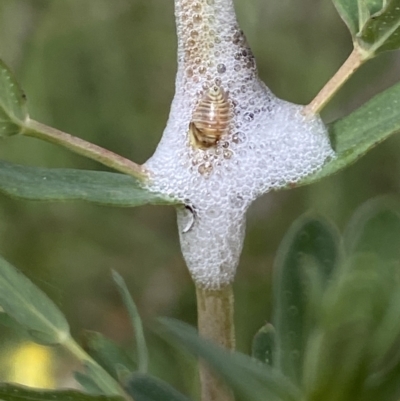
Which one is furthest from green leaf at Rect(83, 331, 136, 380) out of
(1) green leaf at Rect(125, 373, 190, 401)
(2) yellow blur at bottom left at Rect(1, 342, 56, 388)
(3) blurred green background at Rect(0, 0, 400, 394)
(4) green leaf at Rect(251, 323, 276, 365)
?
(3) blurred green background at Rect(0, 0, 400, 394)

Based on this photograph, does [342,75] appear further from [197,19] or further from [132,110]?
[132,110]

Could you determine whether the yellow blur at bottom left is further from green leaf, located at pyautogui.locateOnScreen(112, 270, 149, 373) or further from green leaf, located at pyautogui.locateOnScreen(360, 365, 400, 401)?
green leaf, located at pyautogui.locateOnScreen(360, 365, 400, 401)

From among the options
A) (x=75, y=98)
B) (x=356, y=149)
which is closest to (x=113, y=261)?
(x=75, y=98)

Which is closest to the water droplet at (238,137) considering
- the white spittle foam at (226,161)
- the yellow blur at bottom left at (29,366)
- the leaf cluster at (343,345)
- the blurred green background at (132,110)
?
the white spittle foam at (226,161)

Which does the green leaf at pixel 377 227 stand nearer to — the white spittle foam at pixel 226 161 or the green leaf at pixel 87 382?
the white spittle foam at pixel 226 161

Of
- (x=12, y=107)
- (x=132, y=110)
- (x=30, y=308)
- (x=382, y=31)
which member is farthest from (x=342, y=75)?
(x=132, y=110)
